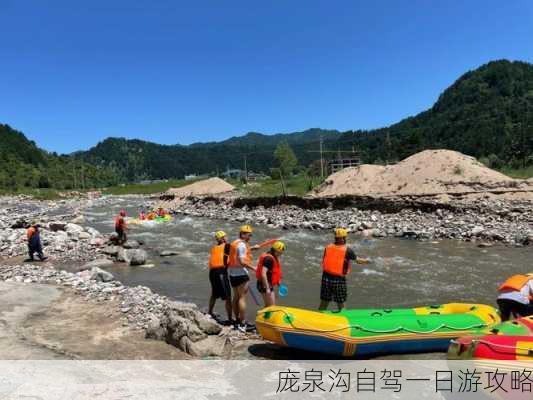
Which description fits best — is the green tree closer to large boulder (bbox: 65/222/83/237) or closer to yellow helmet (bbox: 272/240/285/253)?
large boulder (bbox: 65/222/83/237)

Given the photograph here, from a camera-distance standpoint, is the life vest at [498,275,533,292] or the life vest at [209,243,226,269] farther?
the life vest at [209,243,226,269]

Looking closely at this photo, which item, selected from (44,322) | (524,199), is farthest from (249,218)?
(44,322)

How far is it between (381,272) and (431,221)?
30.0ft

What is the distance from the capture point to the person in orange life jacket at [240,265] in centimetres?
766

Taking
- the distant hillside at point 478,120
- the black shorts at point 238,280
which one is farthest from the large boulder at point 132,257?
the distant hillside at point 478,120

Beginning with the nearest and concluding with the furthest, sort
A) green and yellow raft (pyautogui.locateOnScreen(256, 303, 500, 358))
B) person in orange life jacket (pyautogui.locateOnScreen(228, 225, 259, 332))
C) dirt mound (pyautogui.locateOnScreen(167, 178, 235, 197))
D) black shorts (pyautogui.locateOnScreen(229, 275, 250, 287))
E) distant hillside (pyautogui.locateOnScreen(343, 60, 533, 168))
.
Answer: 1. green and yellow raft (pyautogui.locateOnScreen(256, 303, 500, 358))
2. person in orange life jacket (pyautogui.locateOnScreen(228, 225, 259, 332))
3. black shorts (pyautogui.locateOnScreen(229, 275, 250, 287))
4. dirt mound (pyautogui.locateOnScreen(167, 178, 235, 197))
5. distant hillside (pyautogui.locateOnScreen(343, 60, 533, 168))

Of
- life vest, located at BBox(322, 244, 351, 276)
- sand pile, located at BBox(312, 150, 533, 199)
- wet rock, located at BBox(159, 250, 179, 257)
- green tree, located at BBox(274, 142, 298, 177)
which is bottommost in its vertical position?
wet rock, located at BBox(159, 250, 179, 257)

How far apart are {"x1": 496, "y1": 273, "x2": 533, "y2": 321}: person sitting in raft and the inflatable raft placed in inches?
34.3

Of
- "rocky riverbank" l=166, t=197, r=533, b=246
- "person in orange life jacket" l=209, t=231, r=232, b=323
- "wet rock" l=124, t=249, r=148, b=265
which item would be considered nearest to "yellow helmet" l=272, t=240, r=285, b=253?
"person in orange life jacket" l=209, t=231, r=232, b=323

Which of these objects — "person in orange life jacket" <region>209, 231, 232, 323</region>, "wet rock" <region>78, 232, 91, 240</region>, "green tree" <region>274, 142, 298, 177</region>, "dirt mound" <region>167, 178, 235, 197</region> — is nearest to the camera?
"person in orange life jacket" <region>209, 231, 232, 323</region>

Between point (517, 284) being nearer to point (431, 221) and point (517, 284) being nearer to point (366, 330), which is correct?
point (366, 330)

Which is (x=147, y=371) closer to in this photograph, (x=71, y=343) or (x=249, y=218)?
(x=71, y=343)

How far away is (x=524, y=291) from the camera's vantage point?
6195mm

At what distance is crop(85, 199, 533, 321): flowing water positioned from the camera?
433 inches
